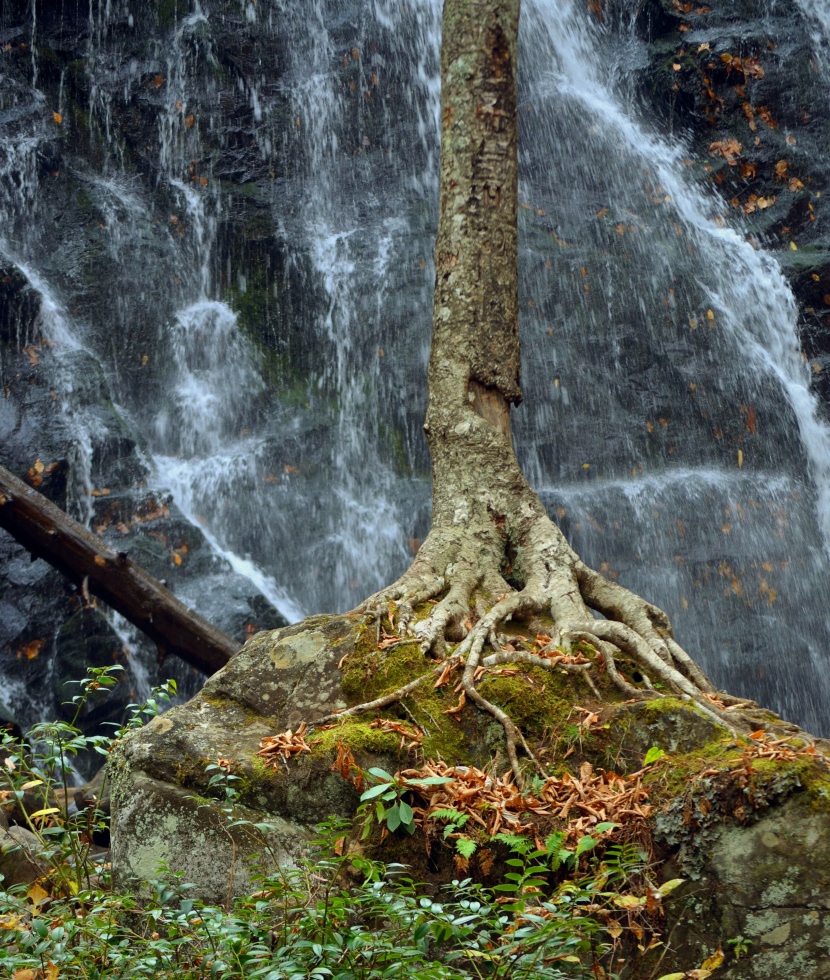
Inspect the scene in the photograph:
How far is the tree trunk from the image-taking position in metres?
4.11

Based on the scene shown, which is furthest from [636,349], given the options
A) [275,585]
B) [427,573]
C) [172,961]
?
[172,961]

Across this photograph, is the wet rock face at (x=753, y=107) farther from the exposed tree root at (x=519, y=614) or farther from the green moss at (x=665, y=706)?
the green moss at (x=665, y=706)

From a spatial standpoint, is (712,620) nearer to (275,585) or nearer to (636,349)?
(636,349)

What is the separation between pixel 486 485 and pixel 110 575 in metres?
3.53

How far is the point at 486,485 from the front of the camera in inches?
197

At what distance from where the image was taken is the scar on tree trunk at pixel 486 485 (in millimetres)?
3996

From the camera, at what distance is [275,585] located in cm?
1052

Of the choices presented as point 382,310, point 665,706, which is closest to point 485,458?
point 665,706

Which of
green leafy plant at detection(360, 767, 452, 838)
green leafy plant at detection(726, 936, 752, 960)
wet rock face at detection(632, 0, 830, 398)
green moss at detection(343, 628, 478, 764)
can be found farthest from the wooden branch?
wet rock face at detection(632, 0, 830, 398)

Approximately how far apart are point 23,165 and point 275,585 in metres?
7.07

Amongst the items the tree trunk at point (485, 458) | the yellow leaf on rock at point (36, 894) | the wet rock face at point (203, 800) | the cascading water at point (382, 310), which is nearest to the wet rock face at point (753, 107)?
the cascading water at point (382, 310)

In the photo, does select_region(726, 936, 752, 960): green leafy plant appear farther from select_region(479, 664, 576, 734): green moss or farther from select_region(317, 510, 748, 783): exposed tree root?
select_region(479, 664, 576, 734): green moss

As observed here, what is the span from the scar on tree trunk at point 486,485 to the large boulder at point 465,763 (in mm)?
131

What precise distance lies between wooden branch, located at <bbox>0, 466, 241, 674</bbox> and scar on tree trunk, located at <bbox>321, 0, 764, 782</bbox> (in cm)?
293
